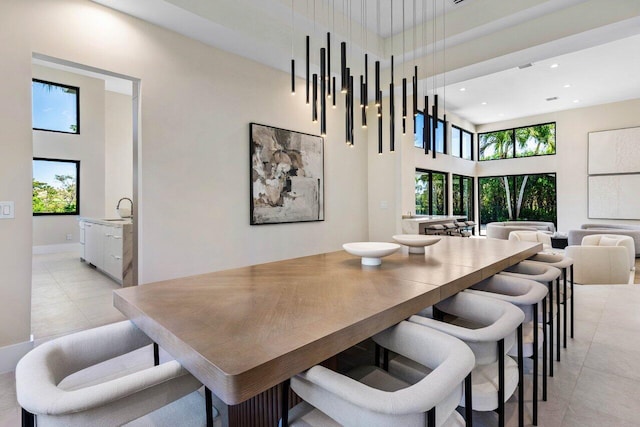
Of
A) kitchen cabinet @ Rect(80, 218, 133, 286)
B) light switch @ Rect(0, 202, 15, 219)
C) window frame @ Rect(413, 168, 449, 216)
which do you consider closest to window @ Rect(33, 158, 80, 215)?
kitchen cabinet @ Rect(80, 218, 133, 286)

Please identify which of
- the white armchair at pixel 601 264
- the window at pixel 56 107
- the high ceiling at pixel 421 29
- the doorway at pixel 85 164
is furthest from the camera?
the window at pixel 56 107

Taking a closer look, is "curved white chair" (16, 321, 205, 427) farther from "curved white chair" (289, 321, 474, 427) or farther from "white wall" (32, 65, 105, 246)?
"white wall" (32, 65, 105, 246)

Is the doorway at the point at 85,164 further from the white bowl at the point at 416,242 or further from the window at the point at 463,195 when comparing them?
the window at the point at 463,195

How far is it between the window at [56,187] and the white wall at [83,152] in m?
0.10

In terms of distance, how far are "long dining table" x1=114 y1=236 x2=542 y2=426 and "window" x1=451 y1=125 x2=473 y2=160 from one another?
7.80m

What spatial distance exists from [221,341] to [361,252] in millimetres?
1217

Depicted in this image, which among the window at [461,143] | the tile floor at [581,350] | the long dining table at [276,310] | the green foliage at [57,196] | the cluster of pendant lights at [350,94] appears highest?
the window at [461,143]

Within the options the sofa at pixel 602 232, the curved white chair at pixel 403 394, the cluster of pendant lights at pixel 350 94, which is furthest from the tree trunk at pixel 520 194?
the curved white chair at pixel 403 394

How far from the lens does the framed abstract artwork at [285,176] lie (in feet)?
13.1

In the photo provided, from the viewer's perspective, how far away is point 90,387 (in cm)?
84

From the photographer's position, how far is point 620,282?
15.4 feet

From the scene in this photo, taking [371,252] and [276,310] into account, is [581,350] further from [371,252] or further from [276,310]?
[276,310]

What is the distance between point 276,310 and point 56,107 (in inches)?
323

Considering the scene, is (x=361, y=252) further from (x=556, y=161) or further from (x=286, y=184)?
(x=556, y=161)
